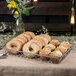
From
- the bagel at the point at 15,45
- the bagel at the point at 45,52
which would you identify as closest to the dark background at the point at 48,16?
the bagel at the point at 15,45

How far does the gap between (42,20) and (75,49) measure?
8.01 feet

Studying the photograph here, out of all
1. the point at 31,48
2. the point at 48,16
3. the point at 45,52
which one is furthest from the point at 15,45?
the point at 48,16

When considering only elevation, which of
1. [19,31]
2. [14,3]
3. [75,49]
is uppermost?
[14,3]

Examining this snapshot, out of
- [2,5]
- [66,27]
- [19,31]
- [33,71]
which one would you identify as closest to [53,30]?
[66,27]

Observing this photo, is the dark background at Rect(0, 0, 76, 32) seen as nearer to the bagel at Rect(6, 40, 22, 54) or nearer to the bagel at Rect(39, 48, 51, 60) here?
the bagel at Rect(6, 40, 22, 54)

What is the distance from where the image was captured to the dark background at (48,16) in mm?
3715

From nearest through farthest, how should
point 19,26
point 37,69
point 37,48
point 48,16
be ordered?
point 37,69 < point 37,48 < point 19,26 < point 48,16

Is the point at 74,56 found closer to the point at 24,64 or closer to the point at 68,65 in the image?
the point at 68,65

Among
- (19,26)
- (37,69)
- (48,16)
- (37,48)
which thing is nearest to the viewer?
(37,69)

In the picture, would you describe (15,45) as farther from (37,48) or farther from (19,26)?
(19,26)

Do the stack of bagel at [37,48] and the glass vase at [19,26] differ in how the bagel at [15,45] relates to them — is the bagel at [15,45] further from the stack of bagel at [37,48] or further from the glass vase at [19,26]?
the glass vase at [19,26]

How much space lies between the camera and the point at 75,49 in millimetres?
1511

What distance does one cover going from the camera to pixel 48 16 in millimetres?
3861

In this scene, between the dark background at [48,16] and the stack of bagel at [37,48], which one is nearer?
the stack of bagel at [37,48]
